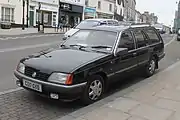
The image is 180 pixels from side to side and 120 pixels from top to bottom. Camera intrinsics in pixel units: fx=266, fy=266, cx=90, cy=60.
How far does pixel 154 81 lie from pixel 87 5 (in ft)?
149

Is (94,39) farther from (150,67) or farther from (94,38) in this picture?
(150,67)

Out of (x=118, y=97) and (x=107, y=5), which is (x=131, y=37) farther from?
(x=107, y=5)

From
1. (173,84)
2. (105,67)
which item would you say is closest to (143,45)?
(173,84)

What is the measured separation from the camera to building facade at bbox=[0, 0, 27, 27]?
32.3 m

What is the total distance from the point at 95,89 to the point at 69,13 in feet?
135

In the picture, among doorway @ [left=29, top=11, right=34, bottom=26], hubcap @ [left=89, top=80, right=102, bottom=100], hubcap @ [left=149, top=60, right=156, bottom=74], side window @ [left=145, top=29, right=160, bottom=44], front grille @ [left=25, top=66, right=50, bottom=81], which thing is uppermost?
doorway @ [left=29, top=11, right=34, bottom=26]

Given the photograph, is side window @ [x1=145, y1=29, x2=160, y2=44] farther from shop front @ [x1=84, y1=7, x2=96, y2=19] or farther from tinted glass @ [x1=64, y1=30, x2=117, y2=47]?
shop front @ [x1=84, y1=7, x2=96, y2=19]

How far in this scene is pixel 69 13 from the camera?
1796 inches

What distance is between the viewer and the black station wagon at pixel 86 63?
16.2 ft

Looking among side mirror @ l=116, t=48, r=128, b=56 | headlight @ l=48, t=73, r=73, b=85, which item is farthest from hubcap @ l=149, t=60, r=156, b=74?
headlight @ l=48, t=73, r=73, b=85

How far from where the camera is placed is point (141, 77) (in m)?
8.23

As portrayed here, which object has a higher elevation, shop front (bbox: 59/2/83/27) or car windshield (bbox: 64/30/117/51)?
shop front (bbox: 59/2/83/27)

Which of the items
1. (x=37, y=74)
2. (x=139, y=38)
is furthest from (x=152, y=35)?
(x=37, y=74)

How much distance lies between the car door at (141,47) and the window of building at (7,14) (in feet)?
91.5
